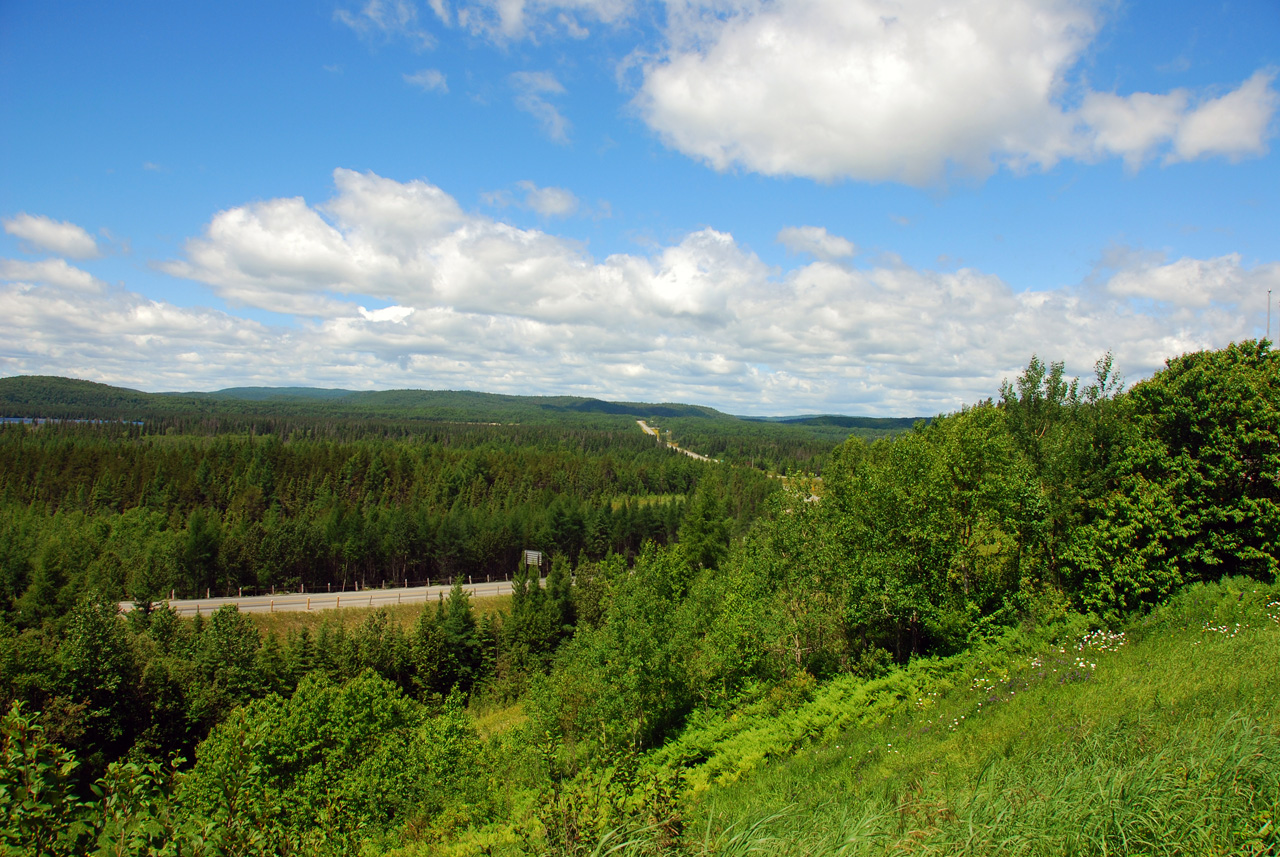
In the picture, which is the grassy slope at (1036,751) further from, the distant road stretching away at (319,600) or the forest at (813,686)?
the distant road stretching away at (319,600)

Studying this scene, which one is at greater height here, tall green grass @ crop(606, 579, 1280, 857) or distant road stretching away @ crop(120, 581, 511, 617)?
tall green grass @ crop(606, 579, 1280, 857)

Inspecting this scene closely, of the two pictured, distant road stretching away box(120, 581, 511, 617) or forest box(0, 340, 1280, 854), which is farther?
distant road stretching away box(120, 581, 511, 617)

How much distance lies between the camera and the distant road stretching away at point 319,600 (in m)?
61.1

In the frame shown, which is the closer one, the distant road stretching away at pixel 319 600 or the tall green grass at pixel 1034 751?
the tall green grass at pixel 1034 751

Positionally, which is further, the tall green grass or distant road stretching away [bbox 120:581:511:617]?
distant road stretching away [bbox 120:581:511:617]

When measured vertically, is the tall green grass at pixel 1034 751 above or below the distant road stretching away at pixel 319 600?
above

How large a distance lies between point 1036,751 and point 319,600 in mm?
70811

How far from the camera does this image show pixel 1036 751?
9180 millimetres

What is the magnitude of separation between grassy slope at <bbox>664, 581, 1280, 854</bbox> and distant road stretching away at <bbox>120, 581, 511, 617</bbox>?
5492 centimetres

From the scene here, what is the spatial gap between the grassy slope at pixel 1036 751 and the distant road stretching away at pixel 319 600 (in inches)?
2162

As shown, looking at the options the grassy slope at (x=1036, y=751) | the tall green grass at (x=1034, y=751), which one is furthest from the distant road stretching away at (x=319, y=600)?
the tall green grass at (x=1034, y=751)

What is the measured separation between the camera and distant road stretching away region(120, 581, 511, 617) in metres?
61.1

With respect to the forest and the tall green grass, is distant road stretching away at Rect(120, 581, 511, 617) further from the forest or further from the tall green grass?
the tall green grass

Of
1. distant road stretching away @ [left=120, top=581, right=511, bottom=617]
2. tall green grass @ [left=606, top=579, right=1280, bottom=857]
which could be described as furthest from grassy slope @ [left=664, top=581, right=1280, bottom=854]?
distant road stretching away @ [left=120, top=581, right=511, bottom=617]
